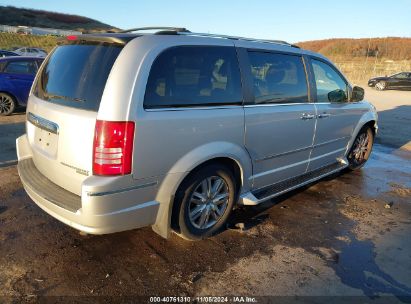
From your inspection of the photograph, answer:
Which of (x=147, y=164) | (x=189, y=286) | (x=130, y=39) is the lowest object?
(x=189, y=286)

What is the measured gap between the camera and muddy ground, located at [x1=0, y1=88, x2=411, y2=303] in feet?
9.61

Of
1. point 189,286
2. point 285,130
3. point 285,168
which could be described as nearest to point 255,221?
point 285,168

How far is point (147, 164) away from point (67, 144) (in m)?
0.67

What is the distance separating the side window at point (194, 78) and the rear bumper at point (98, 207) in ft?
2.47

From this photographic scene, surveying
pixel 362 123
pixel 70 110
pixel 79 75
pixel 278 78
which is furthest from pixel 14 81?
pixel 362 123

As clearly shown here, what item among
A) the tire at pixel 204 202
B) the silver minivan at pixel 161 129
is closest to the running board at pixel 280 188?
the silver minivan at pixel 161 129

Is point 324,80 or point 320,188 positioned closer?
point 324,80

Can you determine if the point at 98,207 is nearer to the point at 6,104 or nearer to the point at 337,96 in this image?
the point at 337,96

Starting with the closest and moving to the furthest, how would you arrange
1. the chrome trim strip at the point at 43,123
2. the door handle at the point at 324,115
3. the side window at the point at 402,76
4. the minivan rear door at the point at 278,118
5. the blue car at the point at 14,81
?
the chrome trim strip at the point at 43,123
the minivan rear door at the point at 278,118
the door handle at the point at 324,115
the blue car at the point at 14,81
the side window at the point at 402,76

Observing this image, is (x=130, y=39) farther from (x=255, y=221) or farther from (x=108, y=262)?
(x=255, y=221)

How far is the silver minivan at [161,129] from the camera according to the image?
111 inches

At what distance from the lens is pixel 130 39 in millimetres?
3027

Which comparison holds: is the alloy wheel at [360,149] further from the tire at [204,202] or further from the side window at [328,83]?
the tire at [204,202]

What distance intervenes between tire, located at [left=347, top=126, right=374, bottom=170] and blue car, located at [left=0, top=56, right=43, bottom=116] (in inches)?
315
